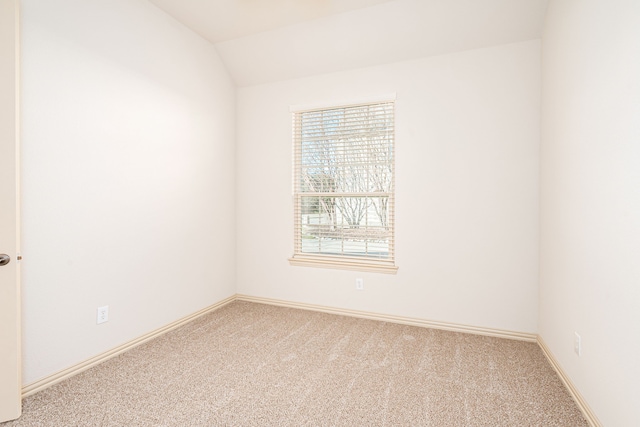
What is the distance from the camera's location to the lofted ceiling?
2625 mm

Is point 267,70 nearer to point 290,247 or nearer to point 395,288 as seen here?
point 290,247

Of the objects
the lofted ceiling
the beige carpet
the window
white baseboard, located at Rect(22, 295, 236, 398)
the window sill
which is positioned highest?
the lofted ceiling

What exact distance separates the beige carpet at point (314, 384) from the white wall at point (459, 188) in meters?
0.37

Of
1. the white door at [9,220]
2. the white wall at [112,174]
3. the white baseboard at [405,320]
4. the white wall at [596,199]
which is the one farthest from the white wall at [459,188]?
the white door at [9,220]

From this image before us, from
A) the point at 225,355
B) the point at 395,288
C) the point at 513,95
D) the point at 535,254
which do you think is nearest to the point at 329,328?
the point at 395,288

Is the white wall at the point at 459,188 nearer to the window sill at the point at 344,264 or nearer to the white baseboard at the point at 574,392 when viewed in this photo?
the window sill at the point at 344,264

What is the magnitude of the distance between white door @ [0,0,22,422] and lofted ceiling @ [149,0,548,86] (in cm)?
136

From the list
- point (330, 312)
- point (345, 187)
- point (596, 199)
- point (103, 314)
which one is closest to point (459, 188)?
point (345, 187)

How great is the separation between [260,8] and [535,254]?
316cm

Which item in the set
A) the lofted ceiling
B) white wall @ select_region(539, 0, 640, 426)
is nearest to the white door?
the lofted ceiling

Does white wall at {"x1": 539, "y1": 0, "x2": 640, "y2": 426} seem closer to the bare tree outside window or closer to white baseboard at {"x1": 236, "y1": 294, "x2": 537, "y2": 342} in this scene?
white baseboard at {"x1": 236, "y1": 294, "x2": 537, "y2": 342}

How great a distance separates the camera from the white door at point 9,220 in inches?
66.2

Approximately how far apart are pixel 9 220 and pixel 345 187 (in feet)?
8.51

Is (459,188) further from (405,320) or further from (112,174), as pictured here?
(112,174)
